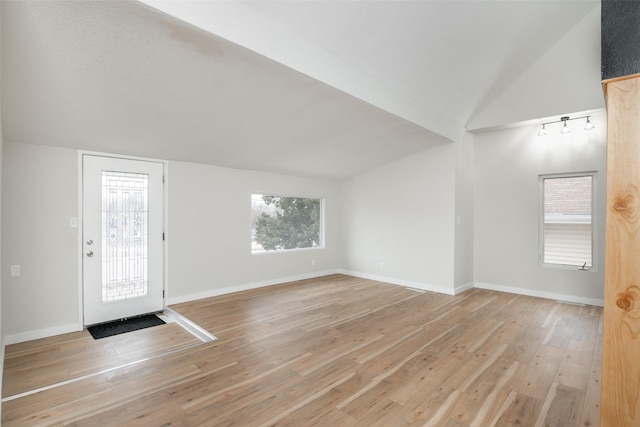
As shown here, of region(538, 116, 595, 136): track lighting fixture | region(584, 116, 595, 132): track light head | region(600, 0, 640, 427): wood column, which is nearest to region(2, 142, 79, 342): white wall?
region(600, 0, 640, 427): wood column

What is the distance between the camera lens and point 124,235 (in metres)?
4.14

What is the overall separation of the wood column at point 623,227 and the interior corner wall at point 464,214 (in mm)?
4311

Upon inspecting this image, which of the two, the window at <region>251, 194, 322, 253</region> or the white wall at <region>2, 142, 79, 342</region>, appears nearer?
the white wall at <region>2, 142, 79, 342</region>

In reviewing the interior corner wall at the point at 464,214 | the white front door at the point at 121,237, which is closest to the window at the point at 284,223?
the white front door at the point at 121,237

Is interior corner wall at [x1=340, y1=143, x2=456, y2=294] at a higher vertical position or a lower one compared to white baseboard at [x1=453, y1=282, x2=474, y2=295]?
higher

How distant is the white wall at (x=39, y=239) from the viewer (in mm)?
3299

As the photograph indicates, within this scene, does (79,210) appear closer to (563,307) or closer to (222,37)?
(222,37)

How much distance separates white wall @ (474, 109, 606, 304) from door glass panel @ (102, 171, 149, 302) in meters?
5.40

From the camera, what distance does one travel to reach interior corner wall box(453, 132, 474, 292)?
5.34 meters

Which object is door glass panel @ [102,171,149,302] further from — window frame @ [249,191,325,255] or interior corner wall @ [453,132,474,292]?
interior corner wall @ [453,132,474,292]

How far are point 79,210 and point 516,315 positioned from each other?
219 inches

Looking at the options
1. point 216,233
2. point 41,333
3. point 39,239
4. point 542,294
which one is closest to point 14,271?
point 39,239

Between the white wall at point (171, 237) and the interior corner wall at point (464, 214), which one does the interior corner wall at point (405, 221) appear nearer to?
the interior corner wall at point (464, 214)

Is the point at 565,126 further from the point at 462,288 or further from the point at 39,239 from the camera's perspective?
the point at 39,239
